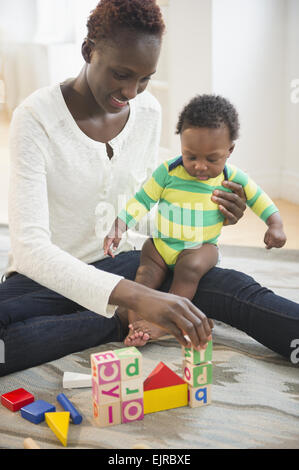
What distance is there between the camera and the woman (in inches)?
44.3

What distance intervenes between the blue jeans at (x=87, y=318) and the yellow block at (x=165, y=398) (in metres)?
0.28

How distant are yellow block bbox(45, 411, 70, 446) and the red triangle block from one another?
154 mm

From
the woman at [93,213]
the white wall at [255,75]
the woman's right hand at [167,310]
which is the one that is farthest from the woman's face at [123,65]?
the white wall at [255,75]

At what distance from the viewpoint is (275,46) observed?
2762 mm

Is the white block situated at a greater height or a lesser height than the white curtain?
lesser

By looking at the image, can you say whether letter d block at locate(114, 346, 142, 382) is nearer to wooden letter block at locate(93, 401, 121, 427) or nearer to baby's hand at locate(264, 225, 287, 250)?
wooden letter block at locate(93, 401, 121, 427)

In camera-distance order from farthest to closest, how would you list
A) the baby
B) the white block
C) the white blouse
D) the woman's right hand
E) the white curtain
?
1. the white curtain
2. the baby
3. the white block
4. the white blouse
5. the woman's right hand

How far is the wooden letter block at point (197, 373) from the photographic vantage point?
1.15 m

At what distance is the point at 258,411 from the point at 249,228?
143 centimetres

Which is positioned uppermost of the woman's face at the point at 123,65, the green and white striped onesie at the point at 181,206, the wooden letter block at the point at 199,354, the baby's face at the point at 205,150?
the woman's face at the point at 123,65

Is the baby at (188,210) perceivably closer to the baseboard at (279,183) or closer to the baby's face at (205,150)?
the baby's face at (205,150)

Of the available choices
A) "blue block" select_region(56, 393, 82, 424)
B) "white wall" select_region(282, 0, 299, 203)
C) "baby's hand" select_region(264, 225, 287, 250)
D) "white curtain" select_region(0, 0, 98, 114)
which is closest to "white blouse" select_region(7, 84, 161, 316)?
"blue block" select_region(56, 393, 82, 424)

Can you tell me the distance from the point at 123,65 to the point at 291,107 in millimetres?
1773

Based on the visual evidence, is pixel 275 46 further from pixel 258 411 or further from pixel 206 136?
pixel 258 411
